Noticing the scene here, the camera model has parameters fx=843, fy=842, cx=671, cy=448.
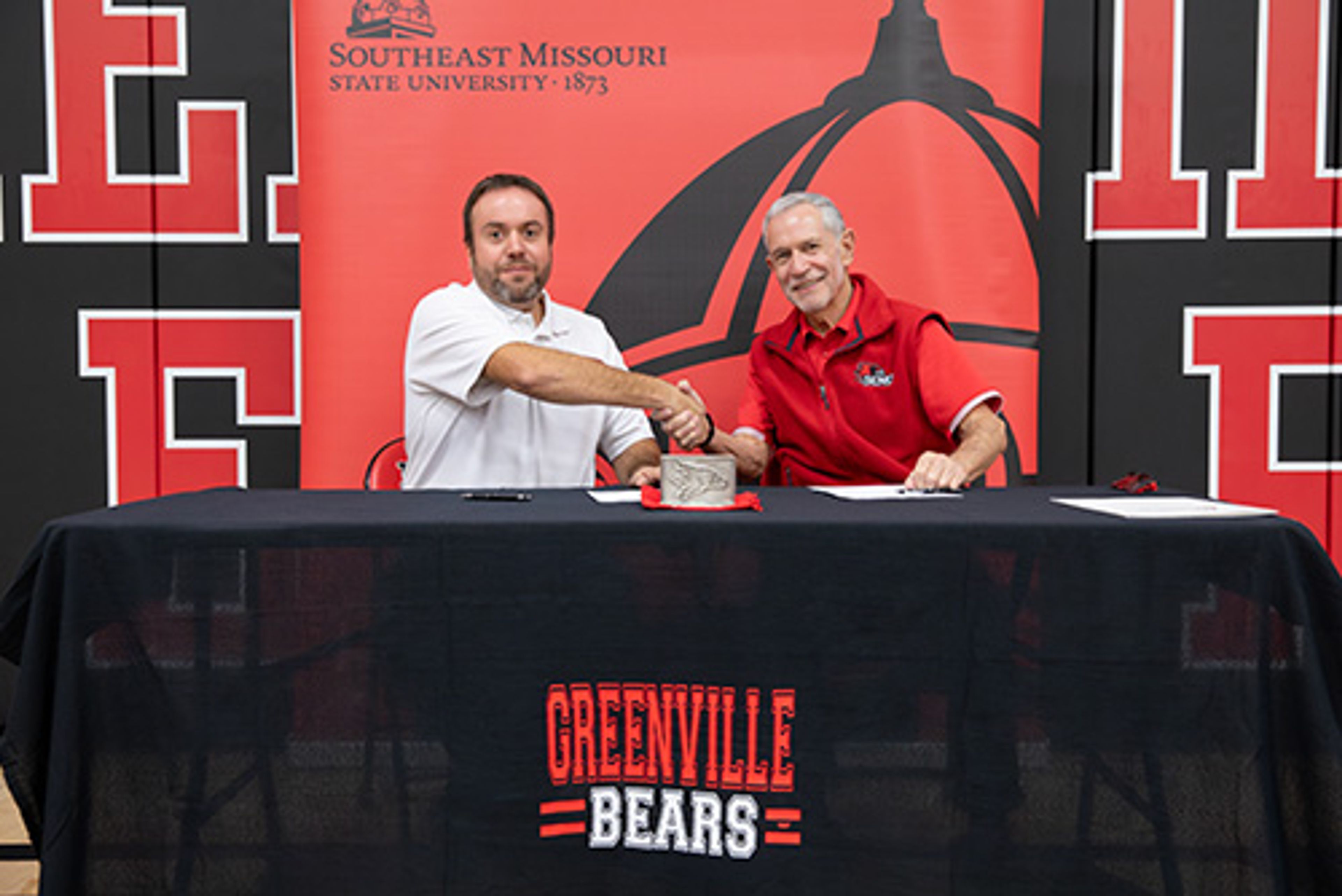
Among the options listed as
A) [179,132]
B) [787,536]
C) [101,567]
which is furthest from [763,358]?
[179,132]

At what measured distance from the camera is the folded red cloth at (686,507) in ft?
4.25

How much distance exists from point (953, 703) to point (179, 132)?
104 inches

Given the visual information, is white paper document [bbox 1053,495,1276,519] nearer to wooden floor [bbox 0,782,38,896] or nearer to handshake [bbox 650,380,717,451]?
handshake [bbox 650,380,717,451]

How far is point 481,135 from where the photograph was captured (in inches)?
88.1

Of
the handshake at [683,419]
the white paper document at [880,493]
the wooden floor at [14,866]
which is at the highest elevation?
the handshake at [683,419]

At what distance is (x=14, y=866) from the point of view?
1819 mm

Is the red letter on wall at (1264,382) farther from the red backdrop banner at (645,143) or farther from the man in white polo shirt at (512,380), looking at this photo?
the man in white polo shirt at (512,380)

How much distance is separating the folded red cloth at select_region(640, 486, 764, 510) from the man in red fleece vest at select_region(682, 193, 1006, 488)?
604 millimetres

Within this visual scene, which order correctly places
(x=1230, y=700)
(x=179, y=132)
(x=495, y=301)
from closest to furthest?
(x=1230, y=700) → (x=495, y=301) → (x=179, y=132)

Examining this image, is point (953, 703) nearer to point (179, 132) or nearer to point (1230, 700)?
point (1230, 700)

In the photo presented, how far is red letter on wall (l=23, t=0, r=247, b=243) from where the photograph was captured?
8.17 ft

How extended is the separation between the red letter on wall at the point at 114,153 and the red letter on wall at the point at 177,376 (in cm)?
25

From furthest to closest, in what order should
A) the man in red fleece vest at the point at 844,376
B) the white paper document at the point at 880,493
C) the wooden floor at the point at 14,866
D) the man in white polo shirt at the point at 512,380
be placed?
the man in red fleece vest at the point at 844,376 → the man in white polo shirt at the point at 512,380 → the wooden floor at the point at 14,866 → the white paper document at the point at 880,493

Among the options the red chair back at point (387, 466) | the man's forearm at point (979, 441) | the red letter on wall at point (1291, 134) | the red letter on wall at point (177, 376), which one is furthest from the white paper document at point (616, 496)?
the red letter on wall at point (1291, 134)
